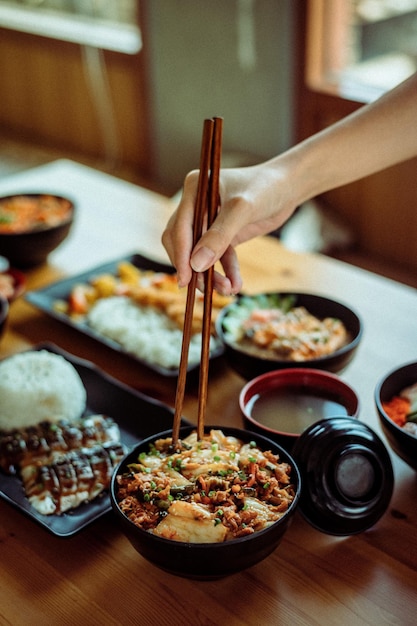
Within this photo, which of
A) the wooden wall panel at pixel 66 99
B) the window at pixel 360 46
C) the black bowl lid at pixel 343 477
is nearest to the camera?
the black bowl lid at pixel 343 477

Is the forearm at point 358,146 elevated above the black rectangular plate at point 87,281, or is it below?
above

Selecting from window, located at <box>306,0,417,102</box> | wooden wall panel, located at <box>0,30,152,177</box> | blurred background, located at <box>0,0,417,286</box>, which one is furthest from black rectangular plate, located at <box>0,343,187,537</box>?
wooden wall panel, located at <box>0,30,152,177</box>

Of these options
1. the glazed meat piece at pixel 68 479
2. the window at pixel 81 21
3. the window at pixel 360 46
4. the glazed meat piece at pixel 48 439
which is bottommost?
the window at pixel 81 21

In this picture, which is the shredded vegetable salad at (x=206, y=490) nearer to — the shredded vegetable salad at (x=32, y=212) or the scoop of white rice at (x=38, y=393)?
the scoop of white rice at (x=38, y=393)

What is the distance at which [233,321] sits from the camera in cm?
182

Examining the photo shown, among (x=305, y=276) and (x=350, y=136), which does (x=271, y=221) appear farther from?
(x=305, y=276)

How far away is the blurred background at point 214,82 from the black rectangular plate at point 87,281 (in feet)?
7.07

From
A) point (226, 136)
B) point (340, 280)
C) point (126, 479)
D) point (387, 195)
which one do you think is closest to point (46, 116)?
point (226, 136)

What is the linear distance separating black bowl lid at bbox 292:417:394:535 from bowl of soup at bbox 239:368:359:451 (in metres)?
0.17

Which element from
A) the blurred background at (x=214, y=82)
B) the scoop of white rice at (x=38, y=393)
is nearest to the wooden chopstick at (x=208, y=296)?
the scoop of white rice at (x=38, y=393)

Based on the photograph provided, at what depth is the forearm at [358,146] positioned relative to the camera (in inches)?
62.0

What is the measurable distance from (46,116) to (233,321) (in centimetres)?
580

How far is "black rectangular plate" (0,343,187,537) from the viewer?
1316 millimetres

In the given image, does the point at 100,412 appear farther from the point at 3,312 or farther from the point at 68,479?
the point at 3,312
